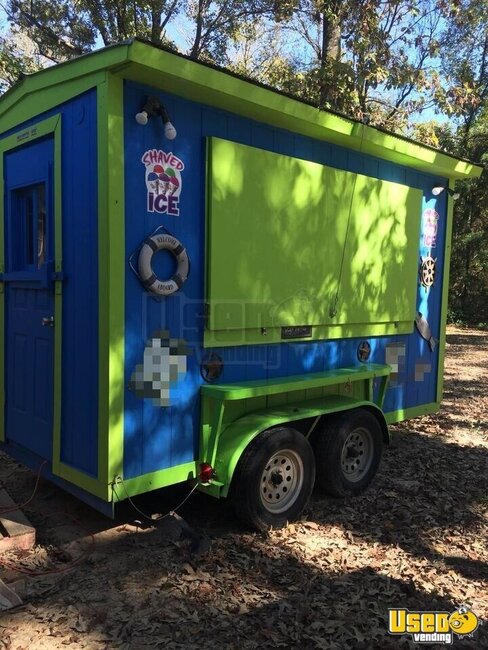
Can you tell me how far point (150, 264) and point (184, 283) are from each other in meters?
0.32

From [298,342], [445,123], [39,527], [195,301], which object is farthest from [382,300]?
[445,123]

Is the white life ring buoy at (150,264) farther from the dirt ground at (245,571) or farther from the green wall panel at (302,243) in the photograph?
the dirt ground at (245,571)

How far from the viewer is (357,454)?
4.75m

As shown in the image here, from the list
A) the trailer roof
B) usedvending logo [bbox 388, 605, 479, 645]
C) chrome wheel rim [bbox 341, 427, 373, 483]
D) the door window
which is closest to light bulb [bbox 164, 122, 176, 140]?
the trailer roof

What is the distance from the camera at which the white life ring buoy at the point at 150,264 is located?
11.2 ft

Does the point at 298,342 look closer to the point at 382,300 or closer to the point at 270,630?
the point at 382,300

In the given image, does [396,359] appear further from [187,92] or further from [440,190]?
[187,92]

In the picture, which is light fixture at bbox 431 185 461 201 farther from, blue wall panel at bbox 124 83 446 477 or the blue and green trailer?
blue wall panel at bbox 124 83 446 477

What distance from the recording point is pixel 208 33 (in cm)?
1266

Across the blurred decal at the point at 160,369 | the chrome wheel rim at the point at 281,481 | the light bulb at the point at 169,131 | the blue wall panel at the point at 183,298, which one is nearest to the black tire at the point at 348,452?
the chrome wheel rim at the point at 281,481

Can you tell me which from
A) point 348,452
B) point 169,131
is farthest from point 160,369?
point 348,452

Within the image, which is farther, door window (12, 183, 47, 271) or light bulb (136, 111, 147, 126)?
door window (12, 183, 47, 271)

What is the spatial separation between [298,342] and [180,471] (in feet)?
4.68

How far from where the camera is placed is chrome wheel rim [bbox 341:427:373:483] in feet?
15.3
